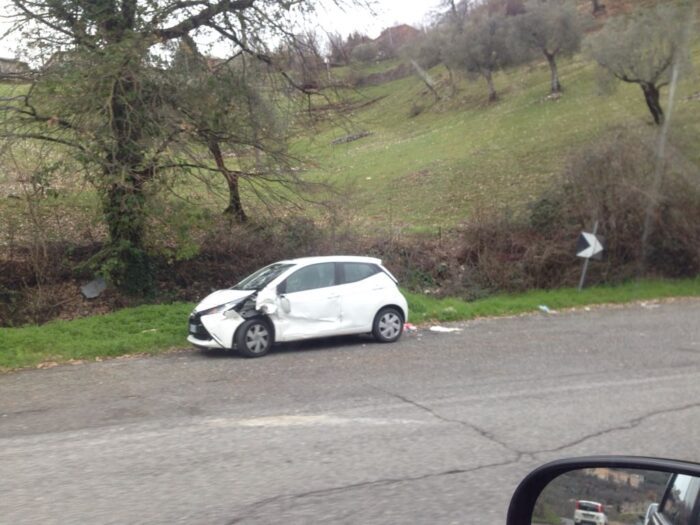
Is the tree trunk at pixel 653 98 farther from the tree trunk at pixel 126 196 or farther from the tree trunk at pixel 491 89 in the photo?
the tree trunk at pixel 126 196

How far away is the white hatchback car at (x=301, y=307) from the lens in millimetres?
12789

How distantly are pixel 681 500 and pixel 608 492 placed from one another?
0.46 metres

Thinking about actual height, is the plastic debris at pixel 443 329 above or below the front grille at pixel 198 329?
below

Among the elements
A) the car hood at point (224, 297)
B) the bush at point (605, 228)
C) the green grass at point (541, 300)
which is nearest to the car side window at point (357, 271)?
the car hood at point (224, 297)

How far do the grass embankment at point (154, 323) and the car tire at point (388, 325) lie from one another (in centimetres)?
238

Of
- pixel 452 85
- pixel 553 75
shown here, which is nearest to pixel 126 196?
pixel 553 75

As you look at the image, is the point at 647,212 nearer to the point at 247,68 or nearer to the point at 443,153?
the point at 247,68

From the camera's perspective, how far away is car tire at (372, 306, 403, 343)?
14008 mm

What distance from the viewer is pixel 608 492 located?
297cm

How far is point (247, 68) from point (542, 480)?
16.0m

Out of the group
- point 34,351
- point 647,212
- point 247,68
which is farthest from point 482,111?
point 34,351

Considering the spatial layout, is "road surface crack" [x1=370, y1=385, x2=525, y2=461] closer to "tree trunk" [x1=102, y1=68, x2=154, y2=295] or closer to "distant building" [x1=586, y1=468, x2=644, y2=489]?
"distant building" [x1=586, y1=468, x2=644, y2=489]

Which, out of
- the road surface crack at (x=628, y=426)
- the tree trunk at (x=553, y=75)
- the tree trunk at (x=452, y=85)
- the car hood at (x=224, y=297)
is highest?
the tree trunk at (x=452, y=85)

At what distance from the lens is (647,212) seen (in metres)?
20.4
